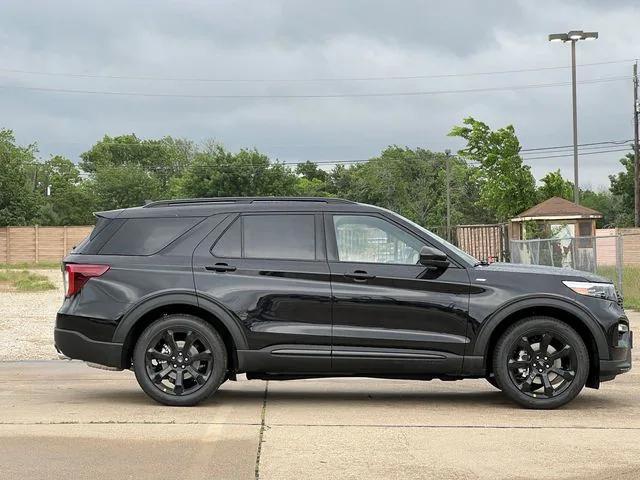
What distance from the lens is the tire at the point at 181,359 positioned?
28.5 feet

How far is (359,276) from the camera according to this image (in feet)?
28.6

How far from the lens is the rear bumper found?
8.75 meters

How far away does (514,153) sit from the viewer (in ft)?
143

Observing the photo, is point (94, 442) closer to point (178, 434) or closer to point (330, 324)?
point (178, 434)

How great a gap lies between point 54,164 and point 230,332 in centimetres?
10952

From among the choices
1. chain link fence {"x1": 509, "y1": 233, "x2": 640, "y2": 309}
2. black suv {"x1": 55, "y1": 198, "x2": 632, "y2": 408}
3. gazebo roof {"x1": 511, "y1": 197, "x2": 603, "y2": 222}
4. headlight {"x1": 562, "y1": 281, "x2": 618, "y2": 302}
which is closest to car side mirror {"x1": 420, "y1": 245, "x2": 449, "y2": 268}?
black suv {"x1": 55, "y1": 198, "x2": 632, "y2": 408}

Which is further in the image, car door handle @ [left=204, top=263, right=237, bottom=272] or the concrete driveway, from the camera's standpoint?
car door handle @ [left=204, top=263, right=237, bottom=272]

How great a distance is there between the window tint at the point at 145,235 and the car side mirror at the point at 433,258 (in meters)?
1.99

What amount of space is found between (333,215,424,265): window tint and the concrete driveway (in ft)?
4.25

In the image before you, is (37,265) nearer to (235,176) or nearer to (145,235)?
(235,176)

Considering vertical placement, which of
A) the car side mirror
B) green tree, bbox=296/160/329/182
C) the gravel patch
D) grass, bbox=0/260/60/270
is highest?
green tree, bbox=296/160/329/182

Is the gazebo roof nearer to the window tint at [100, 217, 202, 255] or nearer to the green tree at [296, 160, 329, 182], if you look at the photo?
the window tint at [100, 217, 202, 255]

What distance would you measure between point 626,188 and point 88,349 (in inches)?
2930

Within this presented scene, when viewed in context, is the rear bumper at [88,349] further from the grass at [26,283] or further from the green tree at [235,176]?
the green tree at [235,176]
